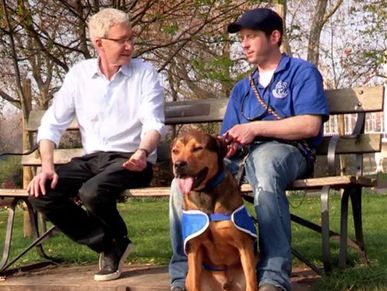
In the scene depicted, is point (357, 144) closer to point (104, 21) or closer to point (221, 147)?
point (221, 147)

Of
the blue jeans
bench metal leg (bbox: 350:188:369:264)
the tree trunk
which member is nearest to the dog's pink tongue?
the blue jeans

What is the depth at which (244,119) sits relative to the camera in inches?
188

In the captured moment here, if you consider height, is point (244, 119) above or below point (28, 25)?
below

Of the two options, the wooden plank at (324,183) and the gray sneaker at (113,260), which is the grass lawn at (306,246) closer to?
the wooden plank at (324,183)

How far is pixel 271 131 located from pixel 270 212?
1.75 feet

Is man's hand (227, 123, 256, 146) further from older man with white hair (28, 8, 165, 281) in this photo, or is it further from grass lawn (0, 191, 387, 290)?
grass lawn (0, 191, 387, 290)

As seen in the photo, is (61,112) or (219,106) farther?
(219,106)

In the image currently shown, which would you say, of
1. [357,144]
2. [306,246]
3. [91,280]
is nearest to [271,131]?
[357,144]

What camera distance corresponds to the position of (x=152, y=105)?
4.94m

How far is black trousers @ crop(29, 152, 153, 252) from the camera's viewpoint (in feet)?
15.5

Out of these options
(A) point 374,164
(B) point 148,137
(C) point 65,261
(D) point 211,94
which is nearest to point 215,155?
(B) point 148,137

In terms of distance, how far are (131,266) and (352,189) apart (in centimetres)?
175

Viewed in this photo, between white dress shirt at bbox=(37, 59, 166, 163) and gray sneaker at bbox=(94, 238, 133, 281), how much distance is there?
0.62m

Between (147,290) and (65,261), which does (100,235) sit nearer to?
(147,290)
